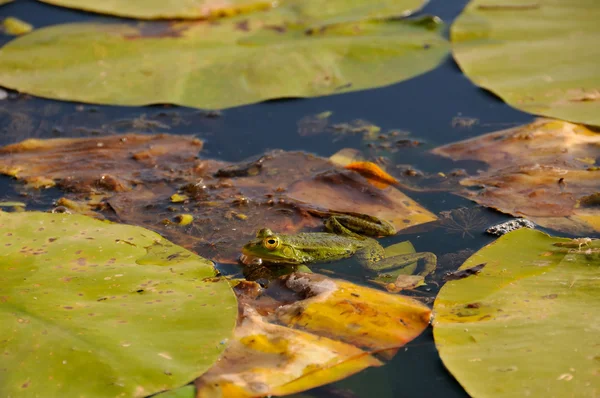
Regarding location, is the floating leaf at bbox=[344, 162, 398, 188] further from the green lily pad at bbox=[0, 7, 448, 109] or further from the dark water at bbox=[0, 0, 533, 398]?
the green lily pad at bbox=[0, 7, 448, 109]

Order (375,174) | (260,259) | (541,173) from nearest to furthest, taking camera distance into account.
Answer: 1. (260,259)
2. (541,173)
3. (375,174)

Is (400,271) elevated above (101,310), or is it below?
below

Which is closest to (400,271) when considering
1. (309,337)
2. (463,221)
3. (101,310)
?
(463,221)

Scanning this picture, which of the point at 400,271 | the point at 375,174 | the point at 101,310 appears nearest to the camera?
the point at 101,310

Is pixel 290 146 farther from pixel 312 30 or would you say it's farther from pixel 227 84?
pixel 312 30

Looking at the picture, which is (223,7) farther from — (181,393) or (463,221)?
(181,393)

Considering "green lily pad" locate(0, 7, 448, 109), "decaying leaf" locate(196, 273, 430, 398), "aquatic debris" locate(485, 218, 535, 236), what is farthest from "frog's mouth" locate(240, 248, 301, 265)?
"green lily pad" locate(0, 7, 448, 109)

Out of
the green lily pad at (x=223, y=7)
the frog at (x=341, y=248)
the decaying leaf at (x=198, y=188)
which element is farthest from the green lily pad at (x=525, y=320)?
the green lily pad at (x=223, y=7)

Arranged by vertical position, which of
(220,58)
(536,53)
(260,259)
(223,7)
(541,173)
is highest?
(223,7)
